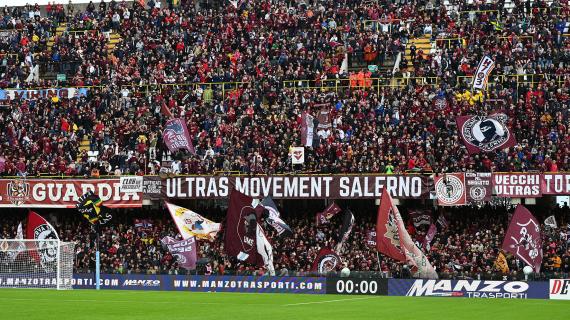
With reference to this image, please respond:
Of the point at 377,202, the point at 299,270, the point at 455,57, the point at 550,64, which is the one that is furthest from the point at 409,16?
the point at 299,270

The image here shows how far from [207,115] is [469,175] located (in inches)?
583

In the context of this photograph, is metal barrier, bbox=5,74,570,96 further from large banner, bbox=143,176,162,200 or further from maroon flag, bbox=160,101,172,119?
large banner, bbox=143,176,162,200

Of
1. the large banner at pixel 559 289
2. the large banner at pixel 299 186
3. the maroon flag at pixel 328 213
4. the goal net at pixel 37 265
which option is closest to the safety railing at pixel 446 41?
the large banner at pixel 299 186

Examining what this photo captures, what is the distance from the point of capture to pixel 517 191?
47750mm

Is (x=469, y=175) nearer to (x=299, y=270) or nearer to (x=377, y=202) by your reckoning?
(x=377, y=202)

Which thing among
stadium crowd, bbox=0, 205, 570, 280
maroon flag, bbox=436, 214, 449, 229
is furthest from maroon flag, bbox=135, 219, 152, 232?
maroon flag, bbox=436, 214, 449, 229

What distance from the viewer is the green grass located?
93.8 feet

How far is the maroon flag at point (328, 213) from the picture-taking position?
5056 cm

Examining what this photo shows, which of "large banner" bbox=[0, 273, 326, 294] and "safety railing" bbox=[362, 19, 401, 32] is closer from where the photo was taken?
"large banner" bbox=[0, 273, 326, 294]

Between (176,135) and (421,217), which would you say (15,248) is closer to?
(176,135)

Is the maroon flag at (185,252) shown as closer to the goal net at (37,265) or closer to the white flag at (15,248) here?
the goal net at (37,265)

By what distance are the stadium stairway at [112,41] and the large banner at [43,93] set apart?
4391 mm

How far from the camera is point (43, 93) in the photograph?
2461 inches

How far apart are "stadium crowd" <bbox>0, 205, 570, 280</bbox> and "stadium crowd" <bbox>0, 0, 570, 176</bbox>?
7.69 feet
